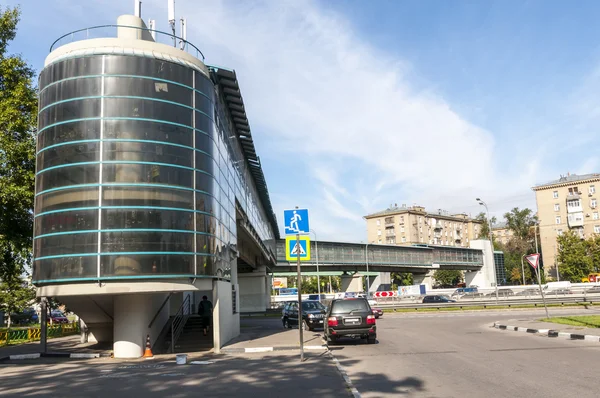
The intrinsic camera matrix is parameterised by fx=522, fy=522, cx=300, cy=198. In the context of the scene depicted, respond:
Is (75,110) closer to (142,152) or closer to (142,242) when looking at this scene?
(142,152)

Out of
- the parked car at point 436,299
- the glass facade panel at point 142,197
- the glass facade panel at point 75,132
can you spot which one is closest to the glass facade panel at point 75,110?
the glass facade panel at point 75,132

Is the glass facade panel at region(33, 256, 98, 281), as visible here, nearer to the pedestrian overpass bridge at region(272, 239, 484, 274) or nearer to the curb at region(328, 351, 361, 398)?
the curb at region(328, 351, 361, 398)

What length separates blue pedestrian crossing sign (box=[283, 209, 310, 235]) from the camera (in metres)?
14.7

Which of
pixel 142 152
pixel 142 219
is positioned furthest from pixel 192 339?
pixel 142 152

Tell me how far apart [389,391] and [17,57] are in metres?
24.0

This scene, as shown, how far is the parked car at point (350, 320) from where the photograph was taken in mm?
17797

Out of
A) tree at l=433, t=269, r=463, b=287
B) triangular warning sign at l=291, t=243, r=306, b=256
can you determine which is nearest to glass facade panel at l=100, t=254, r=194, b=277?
triangular warning sign at l=291, t=243, r=306, b=256

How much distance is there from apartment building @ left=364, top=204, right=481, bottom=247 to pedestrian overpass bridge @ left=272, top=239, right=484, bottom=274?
33629mm

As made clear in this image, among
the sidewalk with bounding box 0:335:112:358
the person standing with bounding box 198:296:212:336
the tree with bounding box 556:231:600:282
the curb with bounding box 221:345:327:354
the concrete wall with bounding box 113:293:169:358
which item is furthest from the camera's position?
the tree with bounding box 556:231:600:282

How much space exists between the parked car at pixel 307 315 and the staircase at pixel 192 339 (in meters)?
6.38

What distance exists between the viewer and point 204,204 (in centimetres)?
1848

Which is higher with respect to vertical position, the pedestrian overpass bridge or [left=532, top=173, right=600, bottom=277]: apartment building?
[left=532, top=173, right=600, bottom=277]: apartment building

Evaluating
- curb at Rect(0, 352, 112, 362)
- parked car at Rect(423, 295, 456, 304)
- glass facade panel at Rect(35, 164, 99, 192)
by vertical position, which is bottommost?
parked car at Rect(423, 295, 456, 304)

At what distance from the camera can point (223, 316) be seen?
20.1m
